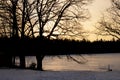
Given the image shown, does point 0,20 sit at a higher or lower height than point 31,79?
higher

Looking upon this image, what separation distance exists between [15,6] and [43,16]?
3.54 meters

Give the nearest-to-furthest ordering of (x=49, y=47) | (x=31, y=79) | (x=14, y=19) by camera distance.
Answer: (x=31, y=79)
(x=14, y=19)
(x=49, y=47)

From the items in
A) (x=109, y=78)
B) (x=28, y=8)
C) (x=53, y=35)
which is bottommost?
(x=109, y=78)

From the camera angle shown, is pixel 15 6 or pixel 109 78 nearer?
pixel 109 78

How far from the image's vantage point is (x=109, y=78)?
2586cm

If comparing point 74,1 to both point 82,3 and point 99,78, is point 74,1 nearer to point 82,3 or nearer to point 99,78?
point 82,3

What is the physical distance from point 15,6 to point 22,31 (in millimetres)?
2815

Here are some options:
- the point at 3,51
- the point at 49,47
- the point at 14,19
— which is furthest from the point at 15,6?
the point at 49,47

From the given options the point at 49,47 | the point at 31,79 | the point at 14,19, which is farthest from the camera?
the point at 49,47

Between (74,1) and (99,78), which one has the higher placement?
(74,1)

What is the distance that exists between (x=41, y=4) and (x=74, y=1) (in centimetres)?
368

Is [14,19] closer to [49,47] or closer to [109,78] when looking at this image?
[49,47]

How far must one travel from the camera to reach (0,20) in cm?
4119

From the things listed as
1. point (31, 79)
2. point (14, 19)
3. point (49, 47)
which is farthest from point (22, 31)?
point (31, 79)
